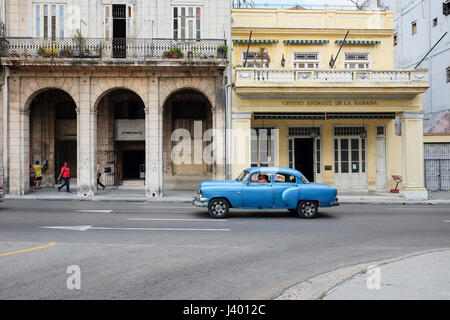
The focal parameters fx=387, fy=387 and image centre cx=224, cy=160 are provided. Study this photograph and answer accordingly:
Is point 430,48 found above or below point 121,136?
above

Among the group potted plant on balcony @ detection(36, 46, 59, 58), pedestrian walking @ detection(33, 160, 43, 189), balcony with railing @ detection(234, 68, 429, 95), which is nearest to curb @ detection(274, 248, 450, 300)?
balcony with railing @ detection(234, 68, 429, 95)

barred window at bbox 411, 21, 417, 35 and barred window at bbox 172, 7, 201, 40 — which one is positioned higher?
barred window at bbox 411, 21, 417, 35

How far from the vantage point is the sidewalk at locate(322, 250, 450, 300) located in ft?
16.8

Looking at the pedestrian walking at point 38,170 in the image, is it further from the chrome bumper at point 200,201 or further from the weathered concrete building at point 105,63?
the chrome bumper at point 200,201

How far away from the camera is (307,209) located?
42.7ft

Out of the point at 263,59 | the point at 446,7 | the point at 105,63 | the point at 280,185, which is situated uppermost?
the point at 446,7

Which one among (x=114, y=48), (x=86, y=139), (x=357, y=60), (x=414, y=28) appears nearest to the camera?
(x=86, y=139)

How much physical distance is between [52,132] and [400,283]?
2226 centimetres

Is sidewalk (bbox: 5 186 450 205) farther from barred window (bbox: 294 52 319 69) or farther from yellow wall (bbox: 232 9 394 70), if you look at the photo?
yellow wall (bbox: 232 9 394 70)

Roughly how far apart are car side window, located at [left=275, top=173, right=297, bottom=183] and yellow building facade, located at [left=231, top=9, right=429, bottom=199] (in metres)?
7.19

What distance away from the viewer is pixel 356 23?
22.4 metres

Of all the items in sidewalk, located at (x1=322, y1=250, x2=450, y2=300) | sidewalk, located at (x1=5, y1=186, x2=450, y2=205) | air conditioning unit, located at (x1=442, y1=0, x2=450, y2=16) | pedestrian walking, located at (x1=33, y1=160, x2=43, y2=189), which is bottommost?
sidewalk, located at (x1=322, y1=250, x2=450, y2=300)

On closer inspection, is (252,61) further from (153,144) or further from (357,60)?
(153,144)

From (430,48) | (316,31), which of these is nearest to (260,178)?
(316,31)
